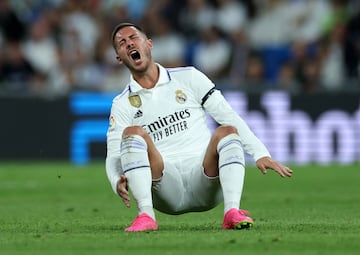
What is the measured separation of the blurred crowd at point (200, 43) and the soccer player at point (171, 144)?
9.72 m

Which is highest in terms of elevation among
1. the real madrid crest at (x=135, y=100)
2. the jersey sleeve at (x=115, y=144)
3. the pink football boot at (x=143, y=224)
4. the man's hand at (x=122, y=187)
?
the real madrid crest at (x=135, y=100)

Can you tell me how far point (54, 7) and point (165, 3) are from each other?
6.93 ft

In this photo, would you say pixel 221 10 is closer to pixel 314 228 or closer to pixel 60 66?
pixel 60 66

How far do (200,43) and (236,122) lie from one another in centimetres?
1134

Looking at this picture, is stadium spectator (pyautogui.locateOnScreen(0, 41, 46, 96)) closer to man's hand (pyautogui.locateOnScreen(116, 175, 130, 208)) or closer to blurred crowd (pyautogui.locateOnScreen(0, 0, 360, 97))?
blurred crowd (pyautogui.locateOnScreen(0, 0, 360, 97))

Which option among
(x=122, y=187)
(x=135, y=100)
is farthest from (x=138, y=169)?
(x=135, y=100)

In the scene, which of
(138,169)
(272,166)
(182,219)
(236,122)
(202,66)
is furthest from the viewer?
(202,66)

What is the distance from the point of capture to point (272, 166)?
25.0 feet

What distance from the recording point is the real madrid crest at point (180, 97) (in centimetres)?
829

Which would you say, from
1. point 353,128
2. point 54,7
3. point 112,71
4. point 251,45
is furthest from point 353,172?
point 54,7

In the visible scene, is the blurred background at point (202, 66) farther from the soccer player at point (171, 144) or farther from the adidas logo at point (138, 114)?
the adidas logo at point (138, 114)

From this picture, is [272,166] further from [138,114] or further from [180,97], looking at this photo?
[138,114]

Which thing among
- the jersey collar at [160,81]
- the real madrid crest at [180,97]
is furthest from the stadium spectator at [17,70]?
the real madrid crest at [180,97]

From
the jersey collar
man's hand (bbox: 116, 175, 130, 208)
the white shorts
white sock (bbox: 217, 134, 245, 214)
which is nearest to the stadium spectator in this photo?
the jersey collar
